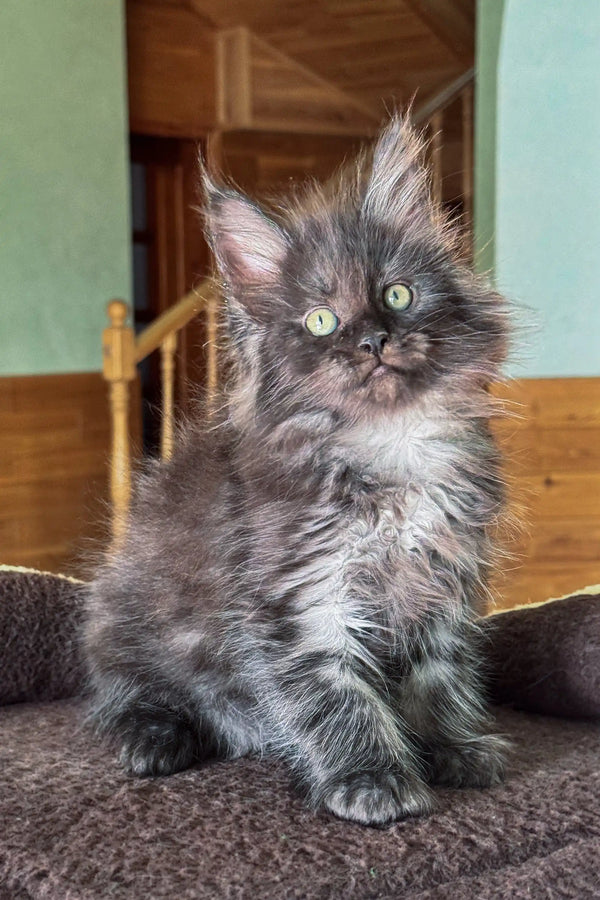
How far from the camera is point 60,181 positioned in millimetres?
4180

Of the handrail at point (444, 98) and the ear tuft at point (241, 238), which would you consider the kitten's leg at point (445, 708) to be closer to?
the ear tuft at point (241, 238)

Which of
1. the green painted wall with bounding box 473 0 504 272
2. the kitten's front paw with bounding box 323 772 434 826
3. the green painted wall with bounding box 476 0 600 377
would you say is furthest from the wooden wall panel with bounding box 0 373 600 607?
the kitten's front paw with bounding box 323 772 434 826

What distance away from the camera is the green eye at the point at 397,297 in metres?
1.23

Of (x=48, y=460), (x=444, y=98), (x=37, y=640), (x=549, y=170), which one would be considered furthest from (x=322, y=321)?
(x=444, y=98)

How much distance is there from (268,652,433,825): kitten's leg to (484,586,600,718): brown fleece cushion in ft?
1.41

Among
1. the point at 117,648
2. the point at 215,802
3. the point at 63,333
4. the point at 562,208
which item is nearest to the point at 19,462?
the point at 63,333

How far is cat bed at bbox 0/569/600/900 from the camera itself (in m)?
1.00

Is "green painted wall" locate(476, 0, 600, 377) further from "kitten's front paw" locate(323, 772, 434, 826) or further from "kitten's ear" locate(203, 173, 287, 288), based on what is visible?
"kitten's front paw" locate(323, 772, 434, 826)

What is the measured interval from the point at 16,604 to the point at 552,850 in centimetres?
98

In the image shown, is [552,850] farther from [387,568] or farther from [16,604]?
[16,604]

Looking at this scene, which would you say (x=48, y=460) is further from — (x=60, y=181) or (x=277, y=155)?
(x=277, y=155)

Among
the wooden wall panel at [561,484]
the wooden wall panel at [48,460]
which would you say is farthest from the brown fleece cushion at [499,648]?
the wooden wall panel at [48,460]

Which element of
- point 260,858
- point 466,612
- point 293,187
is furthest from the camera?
point 293,187

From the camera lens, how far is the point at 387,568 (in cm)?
119
